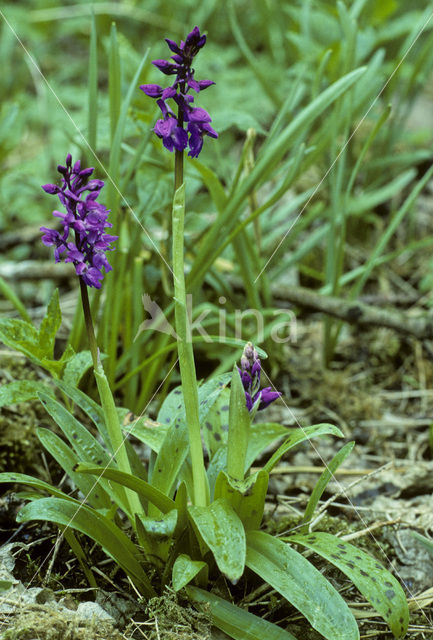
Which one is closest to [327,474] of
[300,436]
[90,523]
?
[300,436]

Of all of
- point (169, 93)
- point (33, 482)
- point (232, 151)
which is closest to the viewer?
point (169, 93)

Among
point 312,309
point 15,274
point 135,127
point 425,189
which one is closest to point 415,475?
point 312,309

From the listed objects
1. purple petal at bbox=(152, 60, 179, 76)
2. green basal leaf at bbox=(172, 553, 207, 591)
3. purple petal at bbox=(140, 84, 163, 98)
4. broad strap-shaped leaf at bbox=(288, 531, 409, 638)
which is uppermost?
purple petal at bbox=(152, 60, 179, 76)

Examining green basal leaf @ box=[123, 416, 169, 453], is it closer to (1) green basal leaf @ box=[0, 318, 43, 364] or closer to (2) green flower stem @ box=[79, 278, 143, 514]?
(2) green flower stem @ box=[79, 278, 143, 514]

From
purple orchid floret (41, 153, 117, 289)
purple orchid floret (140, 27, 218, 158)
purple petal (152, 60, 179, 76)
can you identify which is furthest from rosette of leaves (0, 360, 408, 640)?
purple petal (152, 60, 179, 76)

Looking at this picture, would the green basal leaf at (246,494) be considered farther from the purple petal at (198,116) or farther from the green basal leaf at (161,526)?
the purple petal at (198,116)

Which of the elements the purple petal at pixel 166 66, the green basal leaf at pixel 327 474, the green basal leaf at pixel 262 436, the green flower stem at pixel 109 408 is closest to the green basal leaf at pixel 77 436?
the green flower stem at pixel 109 408

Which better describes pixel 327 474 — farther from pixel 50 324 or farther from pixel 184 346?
pixel 50 324
